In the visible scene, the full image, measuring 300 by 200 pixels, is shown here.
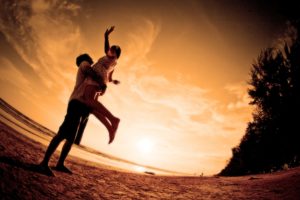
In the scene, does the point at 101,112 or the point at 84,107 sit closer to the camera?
the point at 84,107

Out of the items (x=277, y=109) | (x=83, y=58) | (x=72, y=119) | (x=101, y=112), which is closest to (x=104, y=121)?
(x=101, y=112)

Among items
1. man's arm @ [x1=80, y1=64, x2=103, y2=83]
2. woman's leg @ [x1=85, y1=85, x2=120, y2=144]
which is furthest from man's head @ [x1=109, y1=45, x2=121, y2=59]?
woman's leg @ [x1=85, y1=85, x2=120, y2=144]

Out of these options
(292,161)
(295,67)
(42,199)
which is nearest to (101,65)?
(42,199)

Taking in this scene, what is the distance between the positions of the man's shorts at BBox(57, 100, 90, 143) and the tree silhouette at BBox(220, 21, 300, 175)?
46.7 feet

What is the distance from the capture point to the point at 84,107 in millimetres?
2863

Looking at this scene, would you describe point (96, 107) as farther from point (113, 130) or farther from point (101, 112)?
point (113, 130)

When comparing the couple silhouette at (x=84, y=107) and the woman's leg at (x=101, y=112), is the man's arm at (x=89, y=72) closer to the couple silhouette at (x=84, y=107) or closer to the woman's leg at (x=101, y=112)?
the couple silhouette at (x=84, y=107)

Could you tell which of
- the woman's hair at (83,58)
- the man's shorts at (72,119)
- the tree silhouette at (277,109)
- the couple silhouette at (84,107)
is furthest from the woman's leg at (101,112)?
the tree silhouette at (277,109)

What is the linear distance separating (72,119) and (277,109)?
49.3 feet

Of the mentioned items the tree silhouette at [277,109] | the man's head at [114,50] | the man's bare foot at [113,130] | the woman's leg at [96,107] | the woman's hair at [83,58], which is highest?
the tree silhouette at [277,109]

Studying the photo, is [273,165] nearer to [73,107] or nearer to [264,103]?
[264,103]

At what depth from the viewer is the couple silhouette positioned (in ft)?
9.01

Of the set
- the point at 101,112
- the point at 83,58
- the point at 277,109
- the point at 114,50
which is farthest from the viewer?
the point at 277,109

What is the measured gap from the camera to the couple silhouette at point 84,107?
2746mm
